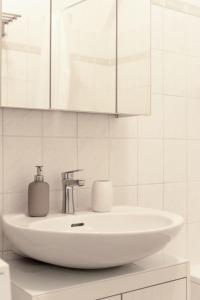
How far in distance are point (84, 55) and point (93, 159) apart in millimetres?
Answer: 452

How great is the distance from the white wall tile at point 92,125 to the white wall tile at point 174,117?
1.28ft

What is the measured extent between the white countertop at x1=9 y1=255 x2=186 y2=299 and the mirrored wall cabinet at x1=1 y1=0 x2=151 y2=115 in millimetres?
588

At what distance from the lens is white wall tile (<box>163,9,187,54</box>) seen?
2158 millimetres

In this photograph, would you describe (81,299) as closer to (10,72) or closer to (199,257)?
(10,72)

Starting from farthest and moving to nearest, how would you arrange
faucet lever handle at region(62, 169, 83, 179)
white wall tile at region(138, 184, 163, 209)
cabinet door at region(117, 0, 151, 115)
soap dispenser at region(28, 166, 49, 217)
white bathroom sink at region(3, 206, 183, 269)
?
white wall tile at region(138, 184, 163, 209) → cabinet door at region(117, 0, 151, 115) → faucet lever handle at region(62, 169, 83, 179) → soap dispenser at region(28, 166, 49, 217) → white bathroom sink at region(3, 206, 183, 269)

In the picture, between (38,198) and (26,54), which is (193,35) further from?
(38,198)

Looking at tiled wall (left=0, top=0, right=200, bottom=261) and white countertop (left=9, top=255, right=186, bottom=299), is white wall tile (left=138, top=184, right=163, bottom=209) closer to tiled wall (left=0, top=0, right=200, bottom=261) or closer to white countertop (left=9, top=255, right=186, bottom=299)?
tiled wall (left=0, top=0, right=200, bottom=261)

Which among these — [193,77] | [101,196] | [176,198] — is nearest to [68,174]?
[101,196]

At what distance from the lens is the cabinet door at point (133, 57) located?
1824 mm

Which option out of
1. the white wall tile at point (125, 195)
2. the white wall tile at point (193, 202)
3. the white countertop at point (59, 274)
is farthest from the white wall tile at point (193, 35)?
the white countertop at point (59, 274)

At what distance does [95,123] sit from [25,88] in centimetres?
42

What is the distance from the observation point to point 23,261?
63.7 inches

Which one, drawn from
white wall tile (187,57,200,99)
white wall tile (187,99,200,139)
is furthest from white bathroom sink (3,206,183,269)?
white wall tile (187,57,200,99)

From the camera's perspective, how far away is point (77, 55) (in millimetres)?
1708
